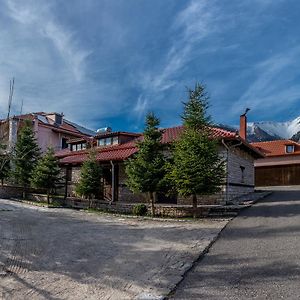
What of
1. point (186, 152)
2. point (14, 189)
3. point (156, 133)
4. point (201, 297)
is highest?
point (156, 133)

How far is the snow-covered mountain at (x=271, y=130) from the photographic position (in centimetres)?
5631

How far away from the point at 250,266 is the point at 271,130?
2210 inches

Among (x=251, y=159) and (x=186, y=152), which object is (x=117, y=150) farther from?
(x=251, y=159)

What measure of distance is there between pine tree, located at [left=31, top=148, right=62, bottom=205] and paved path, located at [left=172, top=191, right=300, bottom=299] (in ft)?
43.8

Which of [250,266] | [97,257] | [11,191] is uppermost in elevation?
[11,191]

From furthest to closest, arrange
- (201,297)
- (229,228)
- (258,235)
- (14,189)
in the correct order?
(14,189) < (229,228) < (258,235) < (201,297)

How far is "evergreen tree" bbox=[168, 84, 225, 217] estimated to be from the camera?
14031mm

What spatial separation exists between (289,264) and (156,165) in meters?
9.28

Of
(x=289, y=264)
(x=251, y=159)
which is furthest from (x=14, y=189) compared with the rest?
(x=289, y=264)

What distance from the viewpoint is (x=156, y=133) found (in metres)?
16.4

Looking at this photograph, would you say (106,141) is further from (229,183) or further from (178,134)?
(229,183)

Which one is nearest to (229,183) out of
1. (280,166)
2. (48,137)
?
(280,166)

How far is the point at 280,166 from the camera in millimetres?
35156

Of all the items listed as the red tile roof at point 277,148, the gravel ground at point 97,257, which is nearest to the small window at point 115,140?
the gravel ground at point 97,257
